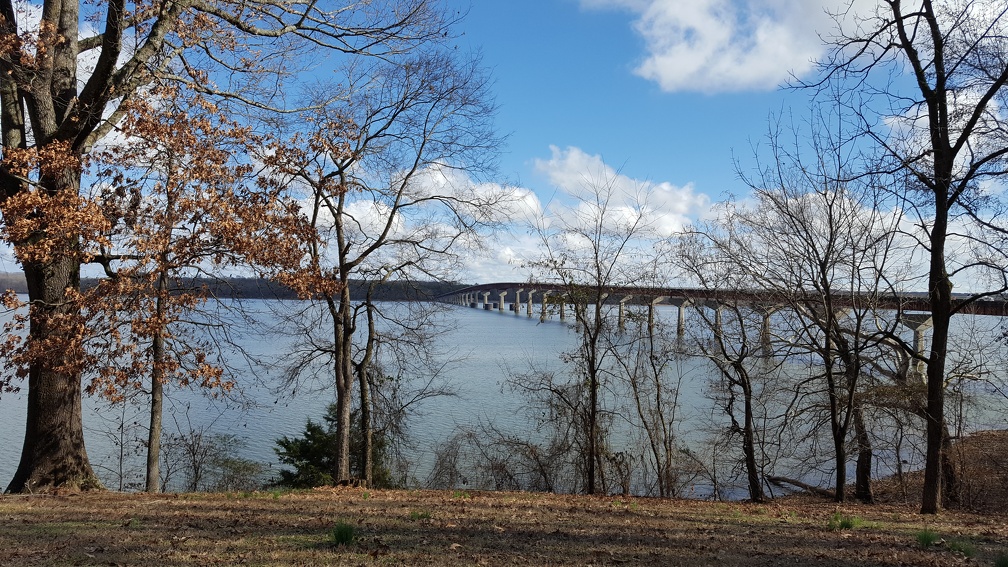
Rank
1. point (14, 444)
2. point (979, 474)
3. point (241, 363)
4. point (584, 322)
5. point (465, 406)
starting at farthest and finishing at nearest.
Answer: point (241, 363)
point (465, 406)
point (14, 444)
point (979, 474)
point (584, 322)

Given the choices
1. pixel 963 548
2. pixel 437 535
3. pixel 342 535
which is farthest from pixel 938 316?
pixel 342 535

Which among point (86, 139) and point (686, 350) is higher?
point (86, 139)

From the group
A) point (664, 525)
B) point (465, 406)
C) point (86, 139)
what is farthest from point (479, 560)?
point (465, 406)

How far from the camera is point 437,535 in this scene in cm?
621

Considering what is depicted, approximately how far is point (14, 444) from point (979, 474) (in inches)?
1035

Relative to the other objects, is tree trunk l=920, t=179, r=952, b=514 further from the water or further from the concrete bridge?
the water

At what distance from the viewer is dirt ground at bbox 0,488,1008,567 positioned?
17.6 feet

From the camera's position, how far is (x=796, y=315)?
16.5m

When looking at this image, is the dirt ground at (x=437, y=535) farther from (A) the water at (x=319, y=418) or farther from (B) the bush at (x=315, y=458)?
(B) the bush at (x=315, y=458)

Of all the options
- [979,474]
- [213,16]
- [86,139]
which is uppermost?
[213,16]

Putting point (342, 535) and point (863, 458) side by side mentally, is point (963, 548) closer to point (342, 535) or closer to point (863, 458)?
point (342, 535)

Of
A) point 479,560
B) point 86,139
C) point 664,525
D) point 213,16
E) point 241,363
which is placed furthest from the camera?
point 241,363

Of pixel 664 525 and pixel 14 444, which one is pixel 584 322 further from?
pixel 14 444

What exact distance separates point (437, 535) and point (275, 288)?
312 inches
